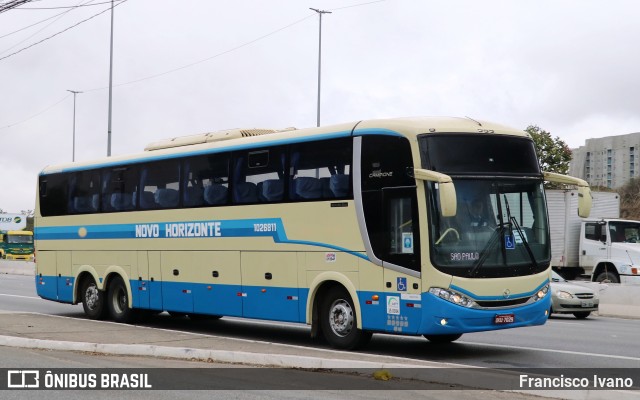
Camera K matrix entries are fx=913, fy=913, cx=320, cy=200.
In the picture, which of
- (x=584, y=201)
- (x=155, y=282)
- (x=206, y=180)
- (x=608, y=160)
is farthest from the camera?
(x=608, y=160)

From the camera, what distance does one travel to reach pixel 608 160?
338 ft

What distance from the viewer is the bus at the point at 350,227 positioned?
13117 mm

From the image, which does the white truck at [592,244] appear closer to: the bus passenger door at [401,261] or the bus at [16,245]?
the bus passenger door at [401,261]

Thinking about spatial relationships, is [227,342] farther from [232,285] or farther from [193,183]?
[193,183]

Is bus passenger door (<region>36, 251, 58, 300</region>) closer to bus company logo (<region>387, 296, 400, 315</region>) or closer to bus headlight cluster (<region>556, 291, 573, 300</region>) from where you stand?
bus company logo (<region>387, 296, 400, 315</region>)

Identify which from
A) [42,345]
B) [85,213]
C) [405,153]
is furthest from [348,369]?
[85,213]

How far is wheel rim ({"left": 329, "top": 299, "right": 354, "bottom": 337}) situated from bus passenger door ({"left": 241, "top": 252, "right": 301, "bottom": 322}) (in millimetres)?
771

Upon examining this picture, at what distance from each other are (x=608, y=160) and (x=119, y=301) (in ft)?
298

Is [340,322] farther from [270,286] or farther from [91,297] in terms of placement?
[91,297]

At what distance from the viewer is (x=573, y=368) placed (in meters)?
12.5

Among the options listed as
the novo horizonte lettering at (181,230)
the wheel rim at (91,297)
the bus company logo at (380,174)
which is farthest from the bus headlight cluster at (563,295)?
the wheel rim at (91,297)

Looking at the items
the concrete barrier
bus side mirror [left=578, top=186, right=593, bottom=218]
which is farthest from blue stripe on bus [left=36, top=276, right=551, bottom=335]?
the concrete barrier

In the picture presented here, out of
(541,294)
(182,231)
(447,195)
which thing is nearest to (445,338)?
(541,294)

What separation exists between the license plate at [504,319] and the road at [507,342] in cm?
58
